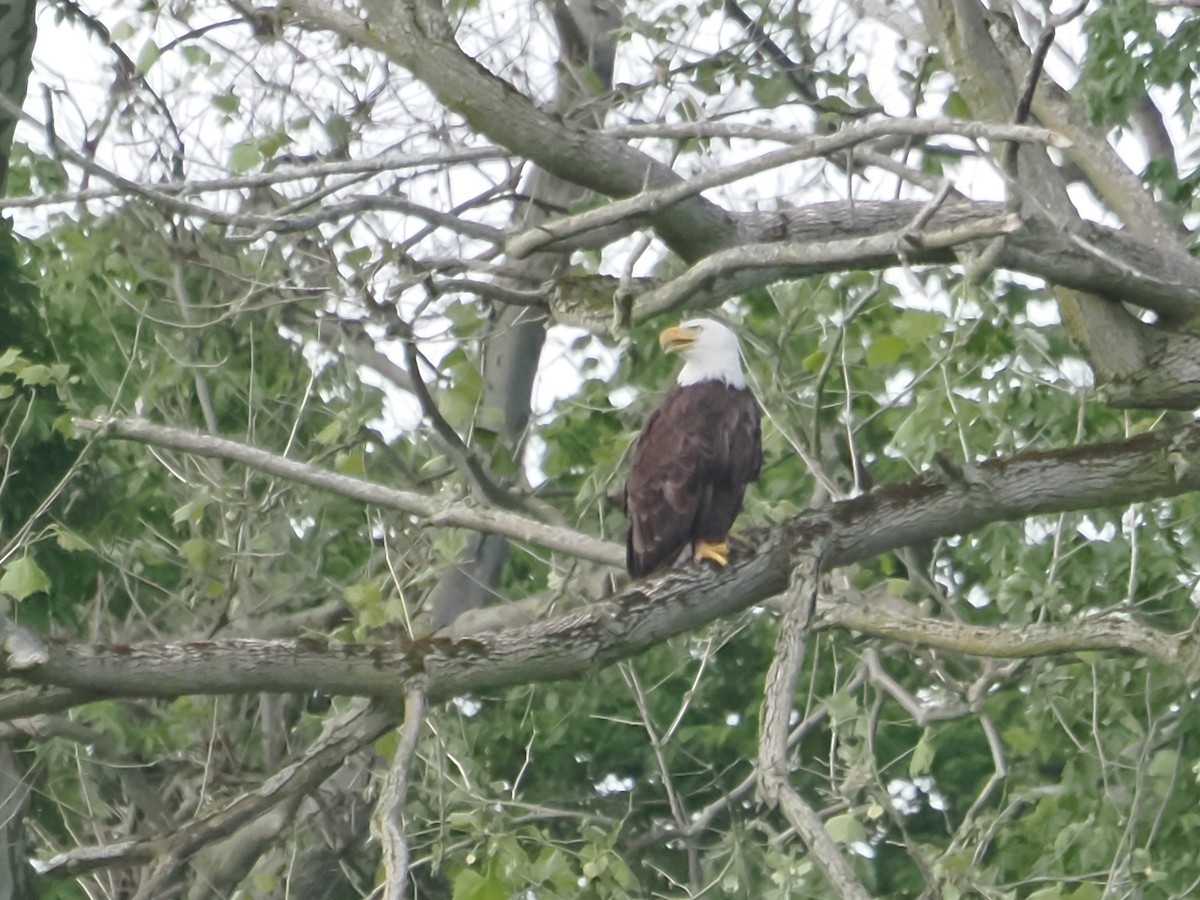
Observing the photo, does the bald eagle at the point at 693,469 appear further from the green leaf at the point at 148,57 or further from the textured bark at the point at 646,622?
the green leaf at the point at 148,57

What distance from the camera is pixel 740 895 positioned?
6.89 metres

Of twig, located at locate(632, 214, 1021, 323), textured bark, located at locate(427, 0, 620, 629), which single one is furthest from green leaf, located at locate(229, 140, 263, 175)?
textured bark, located at locate(427, 0, 620, 629)

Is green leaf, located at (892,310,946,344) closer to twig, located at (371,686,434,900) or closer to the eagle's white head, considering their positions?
the eagle's white head

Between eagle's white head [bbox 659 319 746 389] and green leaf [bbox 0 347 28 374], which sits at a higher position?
green leaf [bbox 0 347 28 374]

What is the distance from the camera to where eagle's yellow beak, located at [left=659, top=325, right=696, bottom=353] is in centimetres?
604

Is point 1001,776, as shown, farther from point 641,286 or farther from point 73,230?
point 73,230

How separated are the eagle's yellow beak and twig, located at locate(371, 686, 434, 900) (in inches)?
98.9

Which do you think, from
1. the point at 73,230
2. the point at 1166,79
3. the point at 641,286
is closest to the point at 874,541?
the point at 641,286

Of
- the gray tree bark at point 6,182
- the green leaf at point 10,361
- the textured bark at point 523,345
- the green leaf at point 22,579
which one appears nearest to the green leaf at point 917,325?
the textured bark at point 523,345

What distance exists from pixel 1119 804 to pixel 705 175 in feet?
11.7

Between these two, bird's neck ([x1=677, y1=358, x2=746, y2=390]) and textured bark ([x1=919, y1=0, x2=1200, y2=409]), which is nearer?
textured bark ([x1=919, y1=0, x2=1200, y2=409])

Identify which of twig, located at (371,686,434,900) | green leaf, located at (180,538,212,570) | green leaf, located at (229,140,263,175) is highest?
green leaf, located at (229,140,263,175)

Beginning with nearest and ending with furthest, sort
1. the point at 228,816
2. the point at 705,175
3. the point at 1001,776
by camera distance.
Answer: the point at 228,816 < the point at 705,175 < the point at 1001,776

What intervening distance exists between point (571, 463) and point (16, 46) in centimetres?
277
